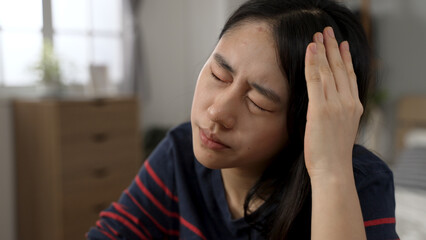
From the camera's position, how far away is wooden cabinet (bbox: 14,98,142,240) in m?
2.28

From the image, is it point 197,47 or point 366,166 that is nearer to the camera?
point 366,166

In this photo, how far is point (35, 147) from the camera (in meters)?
2.35

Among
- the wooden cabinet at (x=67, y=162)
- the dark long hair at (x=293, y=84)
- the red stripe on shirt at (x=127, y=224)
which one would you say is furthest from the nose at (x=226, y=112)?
the wooden cabinet at (x=67, y=162)

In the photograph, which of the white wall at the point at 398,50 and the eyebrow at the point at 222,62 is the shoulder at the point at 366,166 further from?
the white wall at the point at 398,50

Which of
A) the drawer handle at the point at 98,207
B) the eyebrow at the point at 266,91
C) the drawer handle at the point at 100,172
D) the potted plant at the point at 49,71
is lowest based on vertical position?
the drawer handle at the point at 98,207

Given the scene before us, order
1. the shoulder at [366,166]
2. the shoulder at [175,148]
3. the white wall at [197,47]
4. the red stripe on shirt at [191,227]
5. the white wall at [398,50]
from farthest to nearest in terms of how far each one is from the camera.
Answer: the white wall at [398,50], the white wall at [197,47], the shoulder at [175,148], the red stripe on shirt at [191,227], the shoulder at [366,166]

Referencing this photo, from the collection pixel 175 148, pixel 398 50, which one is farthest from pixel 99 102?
pixel 398 50

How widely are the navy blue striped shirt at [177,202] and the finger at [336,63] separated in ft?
0.69

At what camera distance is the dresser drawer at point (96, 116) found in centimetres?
230

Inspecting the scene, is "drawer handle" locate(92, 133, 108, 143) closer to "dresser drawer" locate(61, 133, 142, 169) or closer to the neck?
"dresser drawer" locate(61, 133, 142, 169)

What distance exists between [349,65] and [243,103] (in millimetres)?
204

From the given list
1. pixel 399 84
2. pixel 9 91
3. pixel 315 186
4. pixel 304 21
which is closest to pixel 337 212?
pixel 315 186

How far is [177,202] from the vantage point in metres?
1.05

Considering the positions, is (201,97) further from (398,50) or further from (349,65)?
(398,50)
